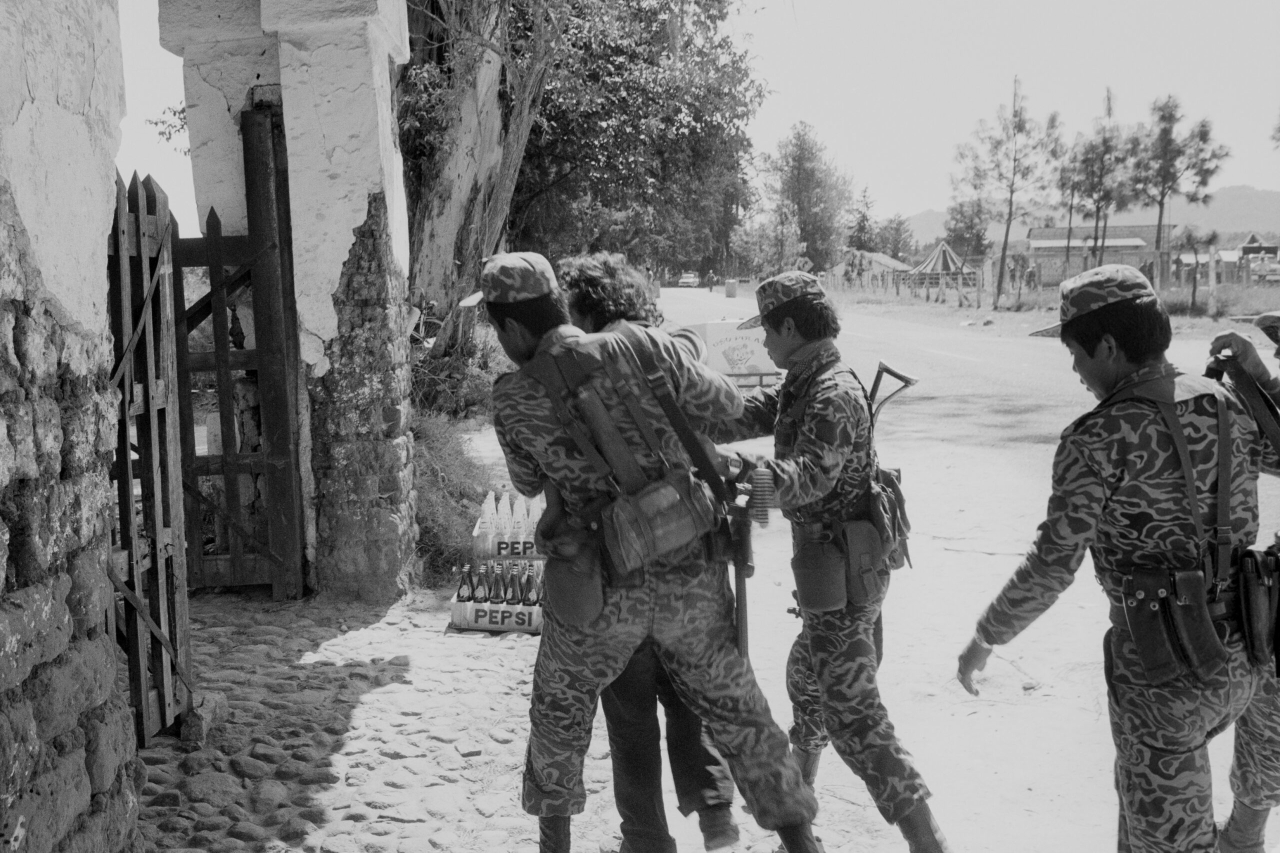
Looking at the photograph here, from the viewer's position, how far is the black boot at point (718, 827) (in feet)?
10.7

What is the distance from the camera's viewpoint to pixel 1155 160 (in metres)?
34.8

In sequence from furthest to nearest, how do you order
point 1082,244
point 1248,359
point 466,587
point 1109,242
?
point 1109,242, point 1082,244, point 466,587, point 1248,359

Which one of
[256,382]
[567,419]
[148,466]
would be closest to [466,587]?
[256,382]

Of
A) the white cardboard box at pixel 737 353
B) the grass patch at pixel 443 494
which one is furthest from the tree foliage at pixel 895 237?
the grass patch at pixel 443 494

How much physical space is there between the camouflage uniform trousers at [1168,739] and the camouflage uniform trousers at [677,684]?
0.86 meters

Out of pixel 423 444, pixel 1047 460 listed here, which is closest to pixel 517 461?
pixel 423 444

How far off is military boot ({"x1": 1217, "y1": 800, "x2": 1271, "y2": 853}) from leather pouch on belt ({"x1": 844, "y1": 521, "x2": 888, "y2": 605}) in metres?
1.08

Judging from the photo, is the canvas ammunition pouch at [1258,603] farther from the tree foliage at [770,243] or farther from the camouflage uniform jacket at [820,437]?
the tree foliage at [770,243]

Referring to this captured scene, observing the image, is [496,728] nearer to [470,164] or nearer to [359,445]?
[359,445]

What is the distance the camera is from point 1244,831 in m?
2.96

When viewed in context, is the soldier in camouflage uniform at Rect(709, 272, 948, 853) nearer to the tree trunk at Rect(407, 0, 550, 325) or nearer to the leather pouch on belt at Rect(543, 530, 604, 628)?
the leather pouch on belt at Rect(543, 530, 604, 628)

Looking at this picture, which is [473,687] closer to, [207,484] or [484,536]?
[484,536]

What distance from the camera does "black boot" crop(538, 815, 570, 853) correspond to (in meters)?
3.04

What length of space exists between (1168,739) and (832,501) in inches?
45.9
